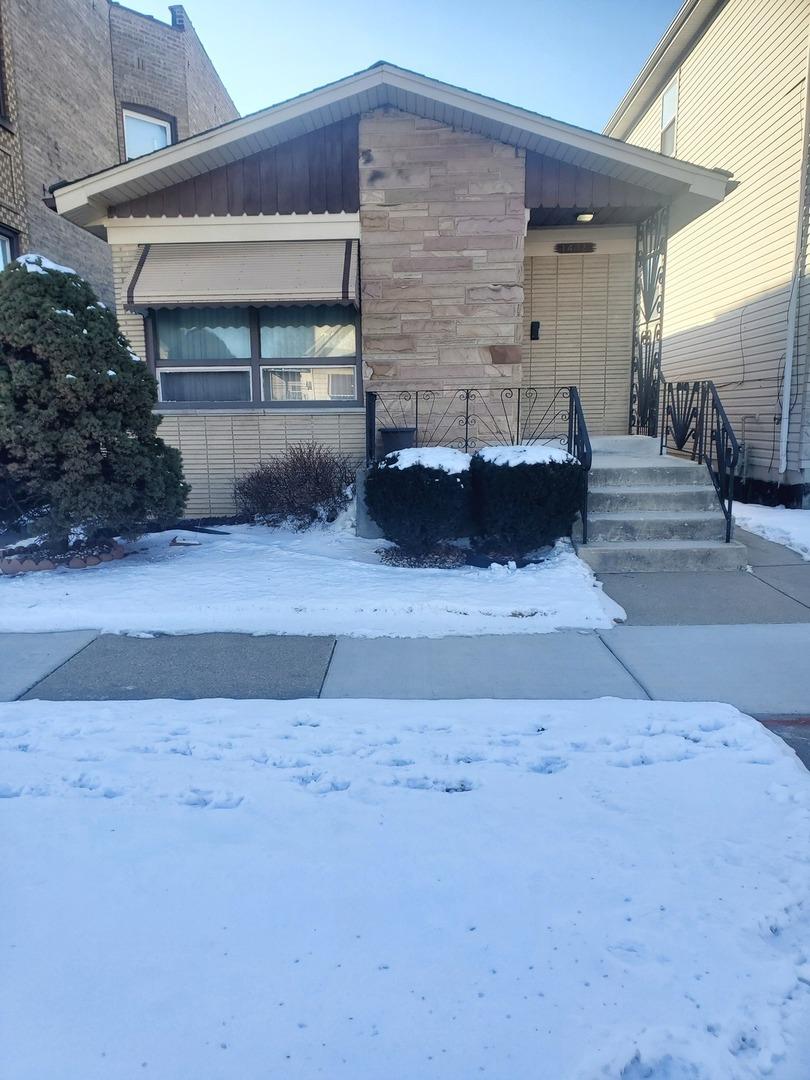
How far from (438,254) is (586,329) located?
256 cm

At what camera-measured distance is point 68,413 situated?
6.46 m

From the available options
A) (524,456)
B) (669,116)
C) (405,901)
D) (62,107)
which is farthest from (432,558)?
(669,116)

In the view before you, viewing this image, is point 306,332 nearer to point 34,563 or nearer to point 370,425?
point 370,425

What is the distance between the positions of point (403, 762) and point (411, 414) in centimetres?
631

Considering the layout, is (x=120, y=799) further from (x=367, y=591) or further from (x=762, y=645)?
(x=762, y=645)

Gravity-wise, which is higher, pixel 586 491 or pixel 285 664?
pixel 586 491

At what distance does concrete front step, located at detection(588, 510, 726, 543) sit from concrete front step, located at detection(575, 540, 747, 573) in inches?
11.9

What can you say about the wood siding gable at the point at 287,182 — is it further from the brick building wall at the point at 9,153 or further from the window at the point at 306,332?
the brick building wall at the point at 9,153

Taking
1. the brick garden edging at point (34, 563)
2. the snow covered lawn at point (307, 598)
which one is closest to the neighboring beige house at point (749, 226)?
the snow covered lawn at point (307, 598)

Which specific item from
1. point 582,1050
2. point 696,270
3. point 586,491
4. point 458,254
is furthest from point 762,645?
point 696,270

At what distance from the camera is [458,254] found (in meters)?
8.76

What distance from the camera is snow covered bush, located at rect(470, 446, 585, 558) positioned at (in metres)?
6.48

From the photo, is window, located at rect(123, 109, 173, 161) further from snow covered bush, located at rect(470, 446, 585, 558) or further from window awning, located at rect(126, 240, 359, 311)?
snow covered bush, located at rect(470, 446, 585, 558)

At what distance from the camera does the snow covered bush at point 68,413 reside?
6.21 m
